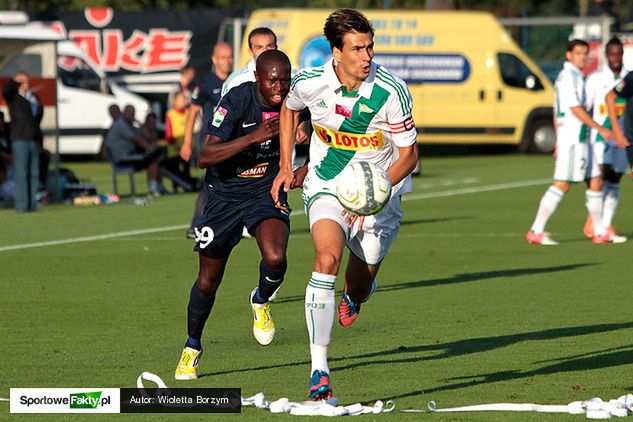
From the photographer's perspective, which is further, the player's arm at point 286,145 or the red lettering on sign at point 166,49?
the red lettering on sign at point 166,49

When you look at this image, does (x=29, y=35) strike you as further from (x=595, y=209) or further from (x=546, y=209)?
(x=595, y=209)

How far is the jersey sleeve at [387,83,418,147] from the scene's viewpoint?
28.8 ft

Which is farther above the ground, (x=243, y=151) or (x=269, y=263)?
(x=243, y=151)

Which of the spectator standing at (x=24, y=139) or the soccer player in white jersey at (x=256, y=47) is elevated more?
the soccer player in white jersey at (x=256, y=47)

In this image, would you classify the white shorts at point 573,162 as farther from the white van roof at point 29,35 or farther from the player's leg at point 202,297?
the white van roof at point 29,35

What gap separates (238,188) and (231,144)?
494 mm

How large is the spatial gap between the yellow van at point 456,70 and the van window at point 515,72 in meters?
0.02

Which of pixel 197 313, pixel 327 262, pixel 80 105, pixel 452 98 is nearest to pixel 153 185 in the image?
pixel 80 105

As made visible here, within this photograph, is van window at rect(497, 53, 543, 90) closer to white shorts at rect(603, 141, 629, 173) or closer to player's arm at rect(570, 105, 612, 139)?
white shorts at rect(603, 141, 629, 173)

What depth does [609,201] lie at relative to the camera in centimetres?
1833

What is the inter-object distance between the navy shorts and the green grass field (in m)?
0.82

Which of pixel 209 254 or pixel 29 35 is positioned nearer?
pixel 209 254

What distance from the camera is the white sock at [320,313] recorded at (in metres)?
8.43

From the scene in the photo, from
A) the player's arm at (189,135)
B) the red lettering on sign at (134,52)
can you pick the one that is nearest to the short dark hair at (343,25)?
the player's arm at (189,135)
